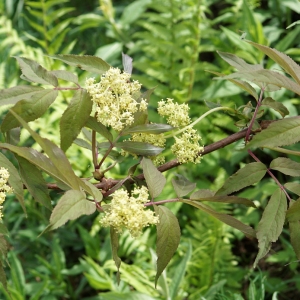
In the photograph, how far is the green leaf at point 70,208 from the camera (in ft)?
1.41

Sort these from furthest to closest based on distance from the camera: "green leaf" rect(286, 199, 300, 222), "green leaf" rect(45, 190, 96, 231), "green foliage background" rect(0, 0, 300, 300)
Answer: "green foliage background" rect(0, 0, 300, 300) < "green leaf" rect(286, 199, 300, 222) < "green leaf" rect(45, 190, 96, 231)

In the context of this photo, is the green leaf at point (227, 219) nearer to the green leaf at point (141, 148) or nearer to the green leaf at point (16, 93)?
the green leaf at point (141, 148)

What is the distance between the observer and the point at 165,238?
527 millimetres

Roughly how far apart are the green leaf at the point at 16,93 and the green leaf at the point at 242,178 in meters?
0.24

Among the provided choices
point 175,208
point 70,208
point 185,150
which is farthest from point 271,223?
point 175,208

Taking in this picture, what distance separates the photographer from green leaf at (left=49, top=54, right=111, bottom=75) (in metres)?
0.56

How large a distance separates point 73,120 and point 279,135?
0.74 ft

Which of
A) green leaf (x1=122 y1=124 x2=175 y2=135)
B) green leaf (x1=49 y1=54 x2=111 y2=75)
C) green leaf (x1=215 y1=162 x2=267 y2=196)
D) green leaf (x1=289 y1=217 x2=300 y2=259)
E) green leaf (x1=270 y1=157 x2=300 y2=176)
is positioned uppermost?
green leaf (x1=49 y1=54 x2=111 y2=75)

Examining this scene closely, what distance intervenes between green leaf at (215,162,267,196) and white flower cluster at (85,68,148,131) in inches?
5.3

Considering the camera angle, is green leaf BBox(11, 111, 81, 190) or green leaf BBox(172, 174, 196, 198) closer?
green leaf BBox(11, 111, 81, 190)

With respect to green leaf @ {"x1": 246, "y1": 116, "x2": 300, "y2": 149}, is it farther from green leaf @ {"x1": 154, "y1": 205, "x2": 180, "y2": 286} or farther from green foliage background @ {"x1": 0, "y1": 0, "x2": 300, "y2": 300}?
green foliage background @ {"x1": 0, "y1": 0, "x2": 300, "y2": 300}

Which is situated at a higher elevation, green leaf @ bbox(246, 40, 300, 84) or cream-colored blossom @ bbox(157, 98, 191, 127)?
green leaf @ bbox(246, 40, 300, 84)

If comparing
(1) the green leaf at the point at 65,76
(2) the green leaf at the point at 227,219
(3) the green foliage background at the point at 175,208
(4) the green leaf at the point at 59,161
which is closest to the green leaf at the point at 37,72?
(1) the green leaf at the point at 65,76

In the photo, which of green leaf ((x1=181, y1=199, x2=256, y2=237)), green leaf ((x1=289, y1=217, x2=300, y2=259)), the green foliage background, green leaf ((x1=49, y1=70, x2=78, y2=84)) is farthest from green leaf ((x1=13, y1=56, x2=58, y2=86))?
the green foliage background
